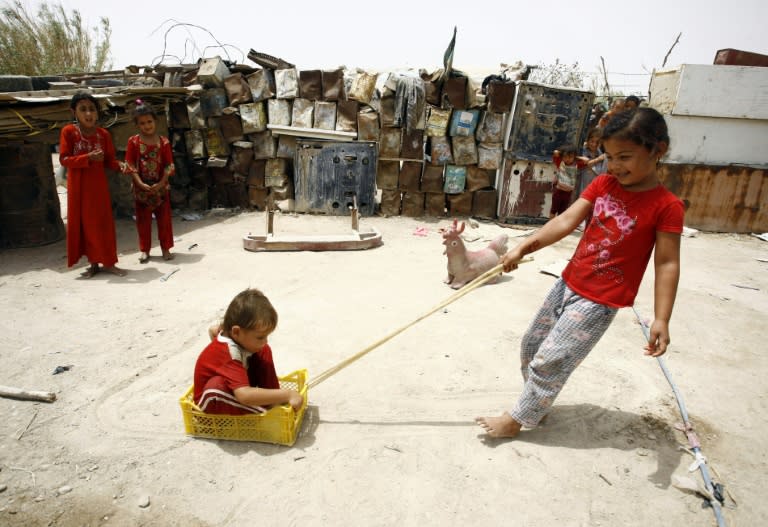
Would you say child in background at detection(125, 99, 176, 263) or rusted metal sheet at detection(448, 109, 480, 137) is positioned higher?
rusted metal sheet at detection(448, 109, 480, 137)

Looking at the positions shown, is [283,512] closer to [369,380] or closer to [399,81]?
[369,380]

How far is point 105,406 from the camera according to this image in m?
2.98

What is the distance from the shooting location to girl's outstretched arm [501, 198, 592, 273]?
250 cm

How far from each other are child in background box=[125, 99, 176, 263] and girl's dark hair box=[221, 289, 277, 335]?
153 inches

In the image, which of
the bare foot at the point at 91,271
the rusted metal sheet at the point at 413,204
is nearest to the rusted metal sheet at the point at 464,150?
the rusted metal sheet at the point at 413,204

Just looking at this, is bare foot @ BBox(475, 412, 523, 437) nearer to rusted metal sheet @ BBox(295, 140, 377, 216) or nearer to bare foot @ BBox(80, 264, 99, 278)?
bare foot @ BBox(80, 264, 99, 278)

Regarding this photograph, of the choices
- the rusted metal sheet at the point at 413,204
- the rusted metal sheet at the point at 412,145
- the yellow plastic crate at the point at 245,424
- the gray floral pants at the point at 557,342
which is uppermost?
the rusted metal sheet at the point at 412,145

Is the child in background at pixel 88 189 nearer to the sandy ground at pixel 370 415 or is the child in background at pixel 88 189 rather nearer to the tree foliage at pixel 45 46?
the sandy ground at pixel 370 415

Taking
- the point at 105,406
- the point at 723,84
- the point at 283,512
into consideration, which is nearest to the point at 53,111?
the point at 105,406

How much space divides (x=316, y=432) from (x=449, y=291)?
274 centimetres

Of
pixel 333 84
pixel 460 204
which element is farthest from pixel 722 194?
pixel 333 84

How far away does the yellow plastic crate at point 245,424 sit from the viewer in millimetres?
2559

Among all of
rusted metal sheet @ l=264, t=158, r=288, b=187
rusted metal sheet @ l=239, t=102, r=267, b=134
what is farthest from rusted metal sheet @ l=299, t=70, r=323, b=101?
rusted metal sheet @ l=264, t=158, r=288, b=187

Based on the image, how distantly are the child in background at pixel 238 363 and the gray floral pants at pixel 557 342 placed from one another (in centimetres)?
122
